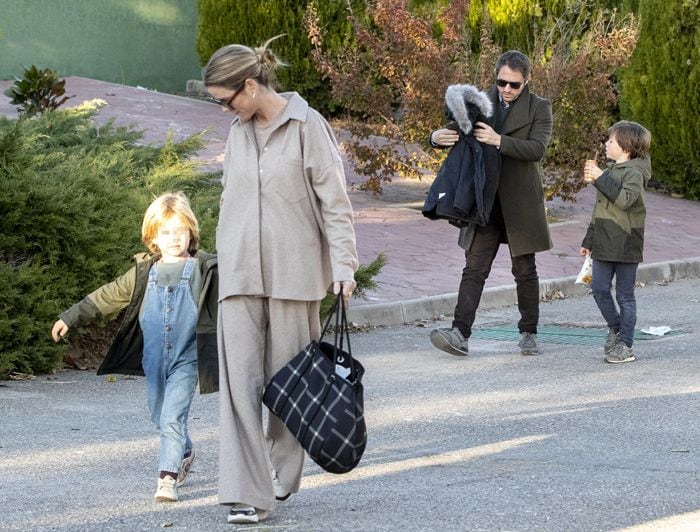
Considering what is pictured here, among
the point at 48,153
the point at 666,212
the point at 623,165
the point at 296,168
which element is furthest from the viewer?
the point at 666,212

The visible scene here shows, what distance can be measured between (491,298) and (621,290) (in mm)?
2851

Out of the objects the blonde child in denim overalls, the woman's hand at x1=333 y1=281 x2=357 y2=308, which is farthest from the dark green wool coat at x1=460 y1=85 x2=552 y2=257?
the woman's hand at x1=333 y1=281 x2=357 y2=308

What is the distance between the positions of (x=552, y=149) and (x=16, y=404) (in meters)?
9.62

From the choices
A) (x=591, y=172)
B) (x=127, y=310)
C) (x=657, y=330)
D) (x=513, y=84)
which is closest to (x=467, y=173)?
(x=513, y=84)

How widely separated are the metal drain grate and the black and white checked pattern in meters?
4.95

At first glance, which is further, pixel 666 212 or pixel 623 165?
pixel 666 212

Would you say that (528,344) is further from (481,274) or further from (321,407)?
(321,407)

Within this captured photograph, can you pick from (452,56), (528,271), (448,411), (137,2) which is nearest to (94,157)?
(528,271)

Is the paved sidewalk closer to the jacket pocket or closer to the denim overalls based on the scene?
the denim overalls

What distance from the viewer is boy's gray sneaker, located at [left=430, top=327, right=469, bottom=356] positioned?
8648 millimetres

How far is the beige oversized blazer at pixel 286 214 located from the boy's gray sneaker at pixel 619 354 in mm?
4076

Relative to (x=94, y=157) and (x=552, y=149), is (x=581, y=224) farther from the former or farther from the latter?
(x=94, y=157)

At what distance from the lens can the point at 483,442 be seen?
6.31m

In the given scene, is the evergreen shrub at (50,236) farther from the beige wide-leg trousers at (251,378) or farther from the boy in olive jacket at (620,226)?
the beige wide-leg trousers at (251,378)
